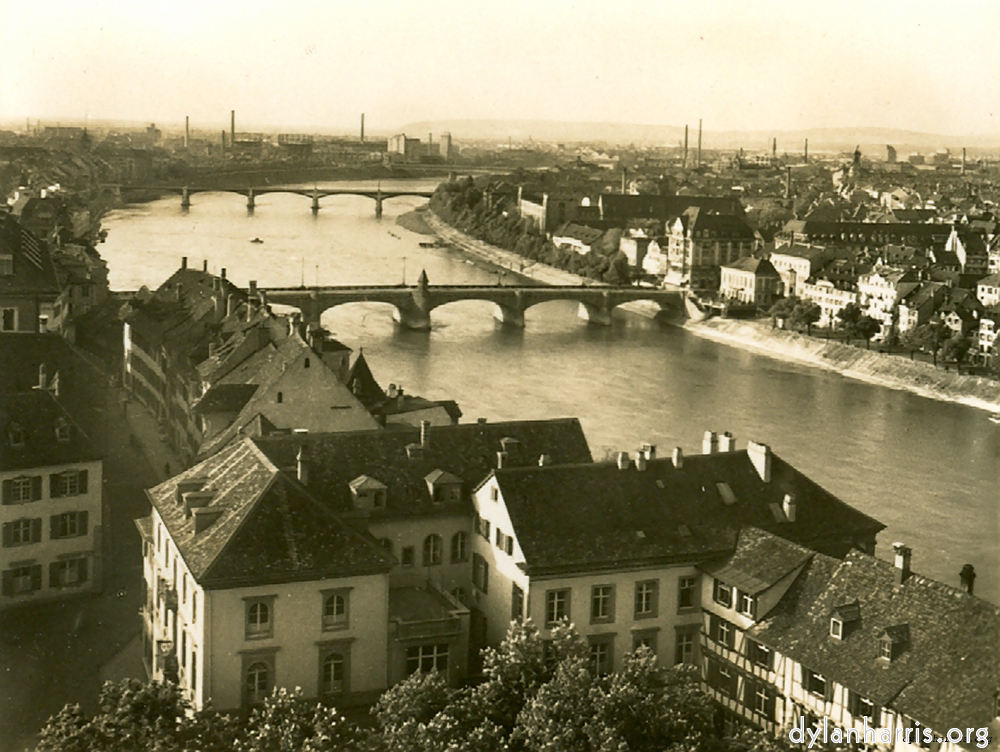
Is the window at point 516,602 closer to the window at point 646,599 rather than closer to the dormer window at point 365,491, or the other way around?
the window at point 646,599

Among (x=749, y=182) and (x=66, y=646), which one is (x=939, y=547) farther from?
(x=749, y=182)

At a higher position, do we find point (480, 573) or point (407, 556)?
point (407, 556)

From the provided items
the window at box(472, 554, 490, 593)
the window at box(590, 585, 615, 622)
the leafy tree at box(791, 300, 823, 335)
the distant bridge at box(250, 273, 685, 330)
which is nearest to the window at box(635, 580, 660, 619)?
the window at box(590, 585, 615, 622)

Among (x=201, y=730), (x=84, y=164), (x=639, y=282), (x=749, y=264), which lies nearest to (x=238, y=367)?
(x=201, y=730)

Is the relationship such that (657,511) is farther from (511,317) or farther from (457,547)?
(511,317)

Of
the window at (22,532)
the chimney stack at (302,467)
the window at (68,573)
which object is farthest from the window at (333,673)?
the window at (22,532)

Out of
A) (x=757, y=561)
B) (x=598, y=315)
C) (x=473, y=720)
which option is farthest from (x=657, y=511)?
(x=598, y=315)
